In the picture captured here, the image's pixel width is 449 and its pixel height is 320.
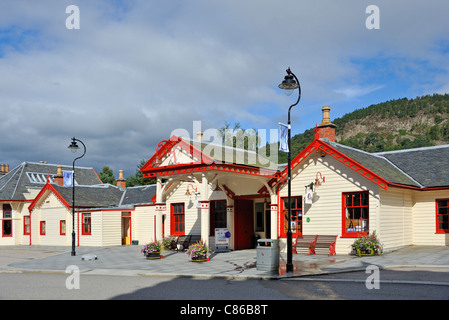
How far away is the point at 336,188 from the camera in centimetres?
2145

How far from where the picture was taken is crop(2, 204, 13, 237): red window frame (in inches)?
1576

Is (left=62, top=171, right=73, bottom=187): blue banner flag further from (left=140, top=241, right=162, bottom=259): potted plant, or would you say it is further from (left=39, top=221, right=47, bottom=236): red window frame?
(left=140, top=241, right=162, bottom=259): potted plant

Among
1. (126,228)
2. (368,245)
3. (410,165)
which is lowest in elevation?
(126,228)

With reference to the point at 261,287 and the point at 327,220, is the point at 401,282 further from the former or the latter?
the point at 327,220

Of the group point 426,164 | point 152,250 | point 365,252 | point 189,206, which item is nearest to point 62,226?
point 189,206

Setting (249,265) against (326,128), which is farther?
(326,128)

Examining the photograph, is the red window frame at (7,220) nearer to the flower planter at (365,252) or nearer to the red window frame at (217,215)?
the red window frame at (217,215)

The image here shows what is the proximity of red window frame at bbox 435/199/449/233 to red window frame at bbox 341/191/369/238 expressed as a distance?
4.19 meters

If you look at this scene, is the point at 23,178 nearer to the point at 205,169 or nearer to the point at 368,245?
the point at 205,169

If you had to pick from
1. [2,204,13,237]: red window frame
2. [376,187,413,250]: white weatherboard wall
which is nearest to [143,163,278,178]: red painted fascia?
[376,187,413,250]: white weatherboard wall

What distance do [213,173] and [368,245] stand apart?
749 cm

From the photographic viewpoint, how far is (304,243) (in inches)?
846

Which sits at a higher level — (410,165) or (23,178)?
(410,165)

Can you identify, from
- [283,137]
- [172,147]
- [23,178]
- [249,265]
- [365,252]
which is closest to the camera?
[249,265]
